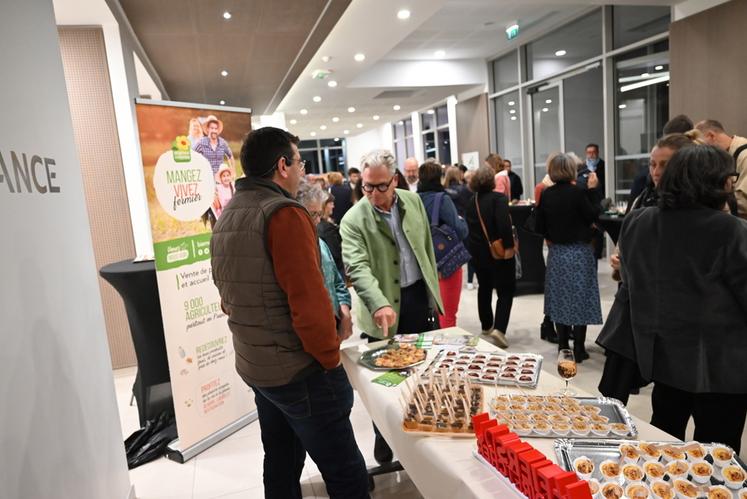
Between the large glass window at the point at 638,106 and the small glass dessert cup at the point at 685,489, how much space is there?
6.42 meters

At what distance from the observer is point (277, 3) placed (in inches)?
195

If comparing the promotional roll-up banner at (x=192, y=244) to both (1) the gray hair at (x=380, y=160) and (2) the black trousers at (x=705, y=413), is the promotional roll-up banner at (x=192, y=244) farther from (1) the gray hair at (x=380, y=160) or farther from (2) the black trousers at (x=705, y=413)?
(2) the black trousers at (x=705, y=413)

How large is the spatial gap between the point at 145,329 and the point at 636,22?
7234 millimetres

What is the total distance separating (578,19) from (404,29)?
3.33 m

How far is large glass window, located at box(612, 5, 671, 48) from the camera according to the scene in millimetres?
6379

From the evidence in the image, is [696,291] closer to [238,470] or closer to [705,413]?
[705,413]

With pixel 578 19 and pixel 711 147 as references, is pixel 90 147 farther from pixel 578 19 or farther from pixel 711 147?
pixel 578 19

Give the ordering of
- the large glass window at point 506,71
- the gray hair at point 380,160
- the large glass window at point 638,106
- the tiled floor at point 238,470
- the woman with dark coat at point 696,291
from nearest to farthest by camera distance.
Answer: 1. the woman with dark coat at point 696,291
2. the gray hair at point 380,160
3. the tiled floor at point 238,470
4. the large glass window at point 638,106
5. the large glass window at point 506,71

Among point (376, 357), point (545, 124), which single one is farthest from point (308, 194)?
point (545, 124)

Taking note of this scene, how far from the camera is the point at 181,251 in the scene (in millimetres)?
2758

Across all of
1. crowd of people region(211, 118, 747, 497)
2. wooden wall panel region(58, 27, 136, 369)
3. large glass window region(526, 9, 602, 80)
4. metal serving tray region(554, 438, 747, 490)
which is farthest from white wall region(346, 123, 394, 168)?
metal serving tray region(554, 438, 747, 490)

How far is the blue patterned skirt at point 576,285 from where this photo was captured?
3.65m

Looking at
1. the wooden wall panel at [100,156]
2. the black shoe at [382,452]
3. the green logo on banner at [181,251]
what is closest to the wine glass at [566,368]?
the black shoe at [382,452]

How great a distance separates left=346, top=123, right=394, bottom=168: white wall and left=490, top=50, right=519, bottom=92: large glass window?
978 cm
